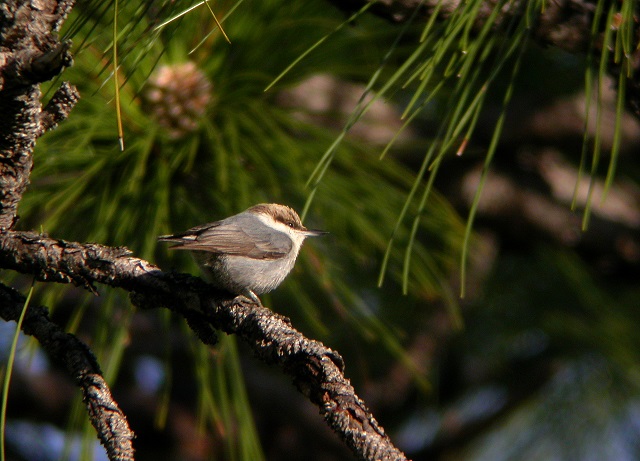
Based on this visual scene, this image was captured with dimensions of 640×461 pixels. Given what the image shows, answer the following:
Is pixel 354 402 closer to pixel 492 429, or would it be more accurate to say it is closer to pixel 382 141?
pixel 382 141

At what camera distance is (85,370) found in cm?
132

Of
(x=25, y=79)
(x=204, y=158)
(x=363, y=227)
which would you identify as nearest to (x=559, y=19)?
(x=363, y=227)

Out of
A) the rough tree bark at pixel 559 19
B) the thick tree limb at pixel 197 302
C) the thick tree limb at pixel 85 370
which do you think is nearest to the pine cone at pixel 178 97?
the rough tree bark at pixel 559 19

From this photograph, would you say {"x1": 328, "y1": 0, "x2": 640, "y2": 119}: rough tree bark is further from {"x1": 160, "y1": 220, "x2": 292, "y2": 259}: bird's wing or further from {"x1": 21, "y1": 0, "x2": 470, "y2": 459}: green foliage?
{"x1": 160, "y1": 220, "x2": 292, "y2": 259}: bird's wing

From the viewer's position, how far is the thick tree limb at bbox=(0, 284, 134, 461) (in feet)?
3.89

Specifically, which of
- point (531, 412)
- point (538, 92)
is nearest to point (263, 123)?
point (538, 92)

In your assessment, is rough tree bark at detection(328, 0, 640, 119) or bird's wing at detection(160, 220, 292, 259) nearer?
rough tree bark at detection(328, 0, 640, 119)

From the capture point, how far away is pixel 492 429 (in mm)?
4363

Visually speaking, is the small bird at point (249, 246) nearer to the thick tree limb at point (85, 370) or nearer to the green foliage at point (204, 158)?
the green foliage at point (204, 158)

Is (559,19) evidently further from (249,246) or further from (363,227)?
(249,246)

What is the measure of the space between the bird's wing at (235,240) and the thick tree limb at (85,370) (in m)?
0.60

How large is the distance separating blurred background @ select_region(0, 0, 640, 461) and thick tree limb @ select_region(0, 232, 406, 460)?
44cm

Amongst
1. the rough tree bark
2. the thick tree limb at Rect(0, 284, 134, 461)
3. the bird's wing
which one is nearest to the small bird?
the bird's wing

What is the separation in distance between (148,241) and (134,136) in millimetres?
296
